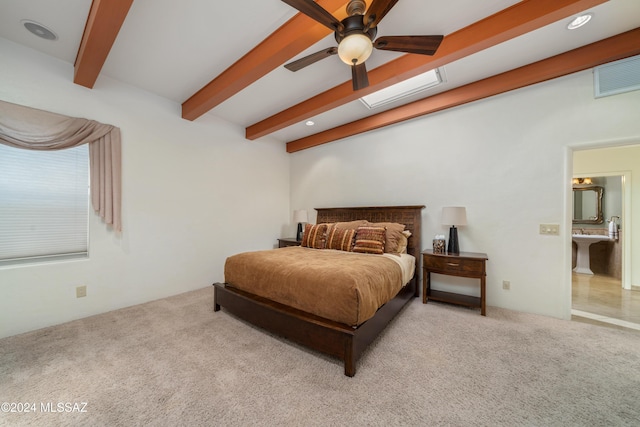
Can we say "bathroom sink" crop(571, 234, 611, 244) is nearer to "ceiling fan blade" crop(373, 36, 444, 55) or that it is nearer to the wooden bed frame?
the wooden bed frame

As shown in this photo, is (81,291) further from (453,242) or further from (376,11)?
(453,242)

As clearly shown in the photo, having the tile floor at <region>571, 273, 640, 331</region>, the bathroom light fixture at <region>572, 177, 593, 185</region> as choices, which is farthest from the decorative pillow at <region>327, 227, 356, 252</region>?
the bathroom light fixture at <region>572, 177, 593, 185</region>

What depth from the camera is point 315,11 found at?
1530mm

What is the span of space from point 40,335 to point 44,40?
2863 mm

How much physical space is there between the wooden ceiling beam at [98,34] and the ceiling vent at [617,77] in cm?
427

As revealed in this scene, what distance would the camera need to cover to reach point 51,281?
2.41 m

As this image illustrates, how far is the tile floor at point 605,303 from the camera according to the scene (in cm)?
253

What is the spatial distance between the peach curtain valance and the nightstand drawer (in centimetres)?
392

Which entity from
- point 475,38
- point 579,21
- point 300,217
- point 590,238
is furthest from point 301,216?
point 590,238

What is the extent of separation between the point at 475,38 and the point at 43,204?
4.56m

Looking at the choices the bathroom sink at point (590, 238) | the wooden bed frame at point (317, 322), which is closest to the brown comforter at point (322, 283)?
the wooden bed frame at point (317, 322)

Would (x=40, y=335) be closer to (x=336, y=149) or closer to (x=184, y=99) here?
(x=184, y=99)

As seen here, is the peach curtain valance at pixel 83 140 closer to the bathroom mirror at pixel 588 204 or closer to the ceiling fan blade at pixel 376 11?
the ceiling fan blade at pixel 376 11

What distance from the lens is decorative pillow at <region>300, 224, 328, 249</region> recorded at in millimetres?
3582
